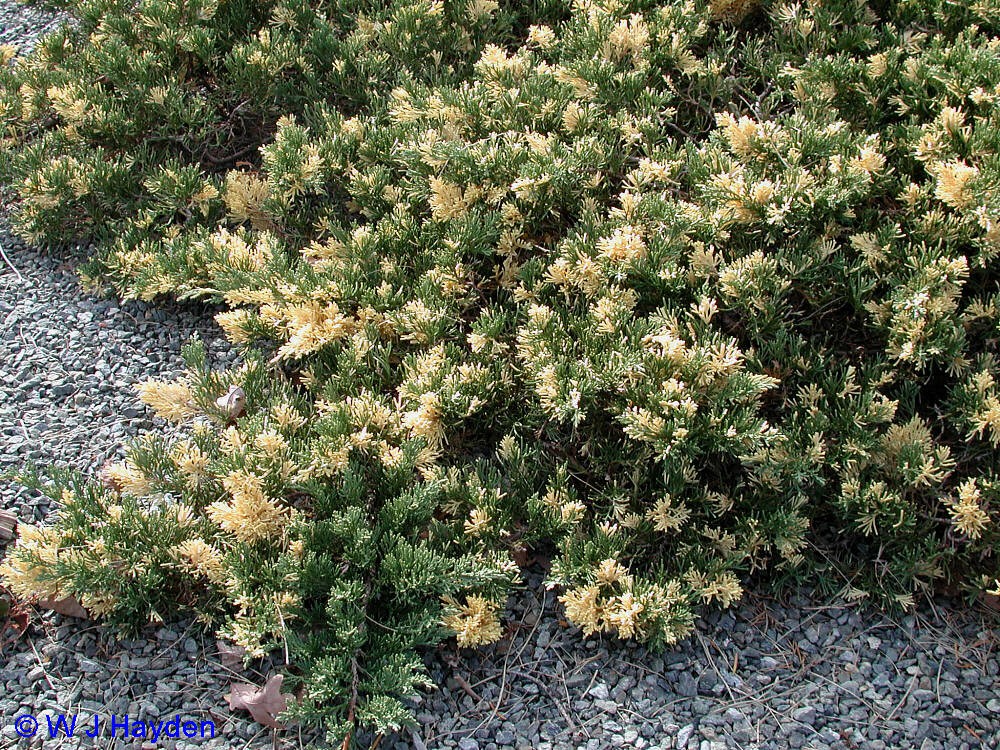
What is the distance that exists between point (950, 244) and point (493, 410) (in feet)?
4.73

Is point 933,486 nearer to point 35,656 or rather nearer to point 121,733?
point 121,733

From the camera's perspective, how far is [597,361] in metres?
2.63

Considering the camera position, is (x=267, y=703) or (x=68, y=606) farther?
(x=68, y=606)

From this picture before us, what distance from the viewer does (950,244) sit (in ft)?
8.58

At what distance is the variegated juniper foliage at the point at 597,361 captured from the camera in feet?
8.07

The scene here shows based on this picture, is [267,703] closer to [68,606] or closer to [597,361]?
[68,606]

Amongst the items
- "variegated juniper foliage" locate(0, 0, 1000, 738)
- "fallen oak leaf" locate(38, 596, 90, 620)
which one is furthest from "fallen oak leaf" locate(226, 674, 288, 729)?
"fallen oak leaf" locate(38, 596, 90, 620)

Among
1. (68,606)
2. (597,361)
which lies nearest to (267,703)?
(68,606)

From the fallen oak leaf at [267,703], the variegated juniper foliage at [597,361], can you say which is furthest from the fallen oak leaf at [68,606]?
the fallen oak leaf at [267,703]

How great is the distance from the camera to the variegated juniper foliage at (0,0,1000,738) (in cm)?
246

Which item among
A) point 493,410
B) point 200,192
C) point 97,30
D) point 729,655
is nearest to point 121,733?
point 493,410

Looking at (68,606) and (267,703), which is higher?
(68,606)

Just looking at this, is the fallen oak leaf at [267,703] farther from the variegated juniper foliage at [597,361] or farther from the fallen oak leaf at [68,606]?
the fallen oak leaf at [68,606]

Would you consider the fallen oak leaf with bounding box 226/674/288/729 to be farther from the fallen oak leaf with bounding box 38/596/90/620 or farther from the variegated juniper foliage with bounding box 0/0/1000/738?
the fallen oak leaf with bounding box 38/596/90/620
